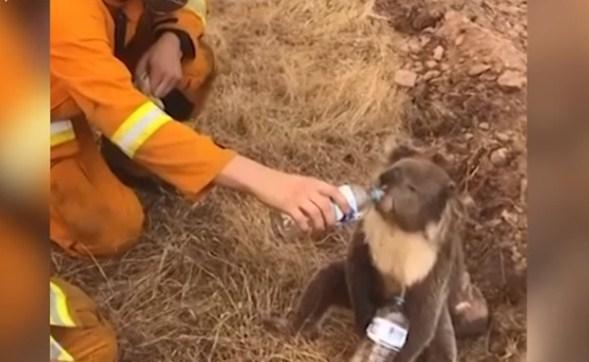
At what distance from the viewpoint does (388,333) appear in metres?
0.99

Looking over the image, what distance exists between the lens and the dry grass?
100 centimetres

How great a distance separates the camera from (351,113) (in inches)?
39.6

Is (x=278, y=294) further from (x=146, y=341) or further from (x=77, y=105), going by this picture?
(x=77, y=105)

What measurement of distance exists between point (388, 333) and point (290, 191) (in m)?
0.18

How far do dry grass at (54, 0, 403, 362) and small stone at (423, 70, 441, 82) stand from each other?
37mm

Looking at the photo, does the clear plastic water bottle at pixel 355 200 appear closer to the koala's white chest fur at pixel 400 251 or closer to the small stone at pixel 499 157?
the koala's white chest fur at pixel 400 251

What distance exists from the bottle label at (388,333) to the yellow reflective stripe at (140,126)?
31cm

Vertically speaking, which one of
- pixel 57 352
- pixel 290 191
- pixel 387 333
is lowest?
pixel 57 352

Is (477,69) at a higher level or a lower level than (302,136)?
higher

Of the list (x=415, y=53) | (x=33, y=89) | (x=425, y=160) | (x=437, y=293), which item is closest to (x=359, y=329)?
(x=437, y=293)

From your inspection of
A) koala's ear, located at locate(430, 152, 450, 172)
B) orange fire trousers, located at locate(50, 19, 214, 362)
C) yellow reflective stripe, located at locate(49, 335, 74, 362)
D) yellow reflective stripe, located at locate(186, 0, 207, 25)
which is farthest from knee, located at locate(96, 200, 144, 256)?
koala's ear, located at locate(430, 152, 450, 172)

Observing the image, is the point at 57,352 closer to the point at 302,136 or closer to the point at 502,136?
the point at 302,136

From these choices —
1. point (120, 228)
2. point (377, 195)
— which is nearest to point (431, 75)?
point (377, 195)

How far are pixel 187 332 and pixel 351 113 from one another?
0.29 m
